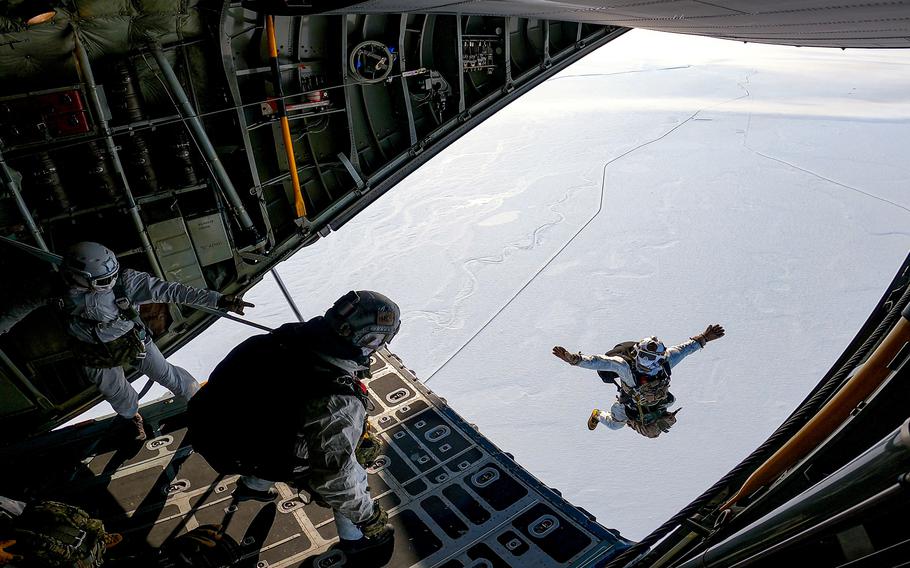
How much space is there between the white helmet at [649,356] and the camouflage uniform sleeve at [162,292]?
4258mm

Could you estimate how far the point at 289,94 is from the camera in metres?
5.59

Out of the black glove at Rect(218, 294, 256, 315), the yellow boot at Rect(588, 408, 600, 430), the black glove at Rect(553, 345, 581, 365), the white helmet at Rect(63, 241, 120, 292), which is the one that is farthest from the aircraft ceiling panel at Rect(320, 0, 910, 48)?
the yellow boot at Rect(588, 408, 600, 430)

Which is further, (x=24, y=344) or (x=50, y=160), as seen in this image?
(x=24, y=344)

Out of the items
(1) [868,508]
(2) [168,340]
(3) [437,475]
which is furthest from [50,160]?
(1) [868,508]

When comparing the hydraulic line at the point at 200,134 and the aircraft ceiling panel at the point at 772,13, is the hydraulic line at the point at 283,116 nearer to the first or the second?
the hydraulic line at the point at 200,134

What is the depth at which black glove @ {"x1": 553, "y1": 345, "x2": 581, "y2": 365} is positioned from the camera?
5.25 metres

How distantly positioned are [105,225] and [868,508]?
589 centimetres

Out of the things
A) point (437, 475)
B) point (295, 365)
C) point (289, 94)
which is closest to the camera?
point (295, 365)

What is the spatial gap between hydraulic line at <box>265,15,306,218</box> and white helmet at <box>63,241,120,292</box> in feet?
7.11

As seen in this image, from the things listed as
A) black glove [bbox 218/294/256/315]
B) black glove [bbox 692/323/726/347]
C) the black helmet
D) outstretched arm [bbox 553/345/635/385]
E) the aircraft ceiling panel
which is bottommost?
outstretched arm [bbox 553/345/635/385]

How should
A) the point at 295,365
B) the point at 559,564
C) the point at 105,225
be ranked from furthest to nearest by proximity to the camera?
1. the point at 105,225
2. the point at 559,564
3. the point at 295,365

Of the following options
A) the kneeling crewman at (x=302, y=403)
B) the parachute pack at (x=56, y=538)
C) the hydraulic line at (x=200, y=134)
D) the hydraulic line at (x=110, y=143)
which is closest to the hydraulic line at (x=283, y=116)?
the hydraulic line at (x=200, y=134)

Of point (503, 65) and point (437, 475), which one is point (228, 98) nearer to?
point (503, 65)

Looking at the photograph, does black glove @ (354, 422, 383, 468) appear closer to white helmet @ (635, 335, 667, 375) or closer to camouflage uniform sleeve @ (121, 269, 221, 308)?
camouflage uniform sleeve @ (121, 269, 221, 308)
